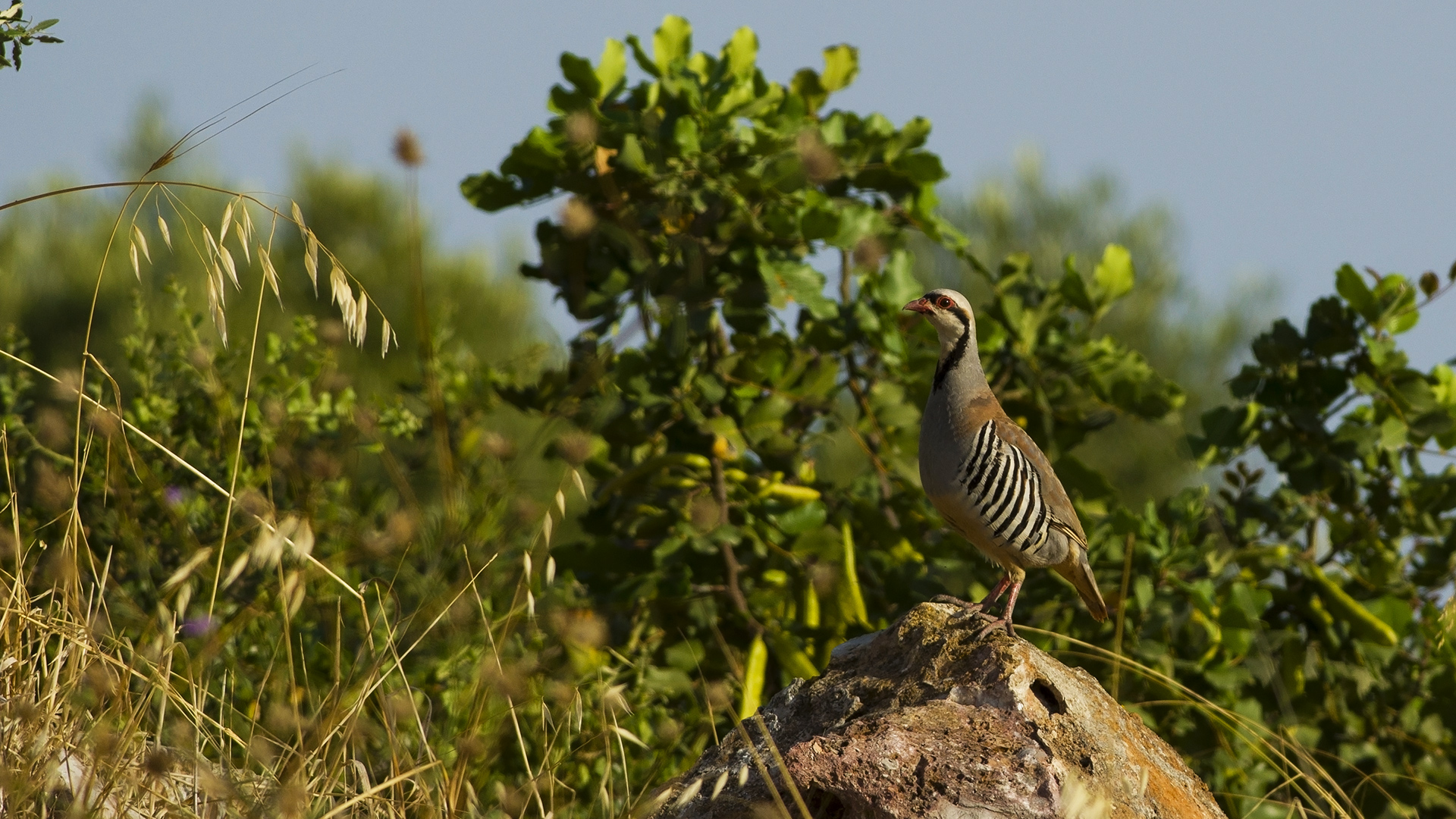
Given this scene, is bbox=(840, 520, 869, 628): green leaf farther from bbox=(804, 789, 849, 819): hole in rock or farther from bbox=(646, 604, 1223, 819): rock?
bbox=(804, 789, 849, 819): hole in rock

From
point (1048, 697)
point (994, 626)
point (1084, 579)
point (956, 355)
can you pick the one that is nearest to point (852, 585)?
point (1084, 579)

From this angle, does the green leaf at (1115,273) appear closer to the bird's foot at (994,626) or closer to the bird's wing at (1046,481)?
the bird's wing at (1046,481)

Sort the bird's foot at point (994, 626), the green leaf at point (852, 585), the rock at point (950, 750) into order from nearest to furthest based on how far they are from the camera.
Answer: the rock at point (950, 750) < the bird's foot at point (994, 626) < the green leaf at point (852, 585)

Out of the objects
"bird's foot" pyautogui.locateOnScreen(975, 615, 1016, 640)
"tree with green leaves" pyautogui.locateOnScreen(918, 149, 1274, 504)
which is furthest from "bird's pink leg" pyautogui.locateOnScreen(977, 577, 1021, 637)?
"tree with green leaves" pyautogui.locateOnScreen(918, 149, 1274, 504)

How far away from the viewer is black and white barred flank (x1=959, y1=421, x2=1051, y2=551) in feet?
11.0

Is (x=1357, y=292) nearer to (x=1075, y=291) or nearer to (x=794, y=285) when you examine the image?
(x=1075, y=291)

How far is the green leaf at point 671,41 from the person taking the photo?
173 inches

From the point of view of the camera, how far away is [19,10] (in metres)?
2.44

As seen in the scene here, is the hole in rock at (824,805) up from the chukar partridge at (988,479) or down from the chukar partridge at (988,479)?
down

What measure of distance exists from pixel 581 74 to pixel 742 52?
532 mm

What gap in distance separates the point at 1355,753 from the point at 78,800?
12.7ft

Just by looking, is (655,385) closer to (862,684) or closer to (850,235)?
(850,235)

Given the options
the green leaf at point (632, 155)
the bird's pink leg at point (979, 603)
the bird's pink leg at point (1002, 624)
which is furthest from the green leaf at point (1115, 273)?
the bird's pink leg at point (1002, 624)

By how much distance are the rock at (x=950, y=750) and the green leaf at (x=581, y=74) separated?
7.50 ft
